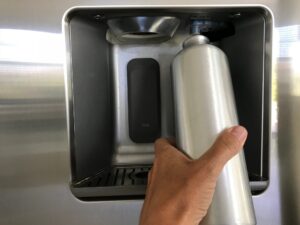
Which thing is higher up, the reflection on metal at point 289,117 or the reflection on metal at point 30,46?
the reflection on metal at point 30,46

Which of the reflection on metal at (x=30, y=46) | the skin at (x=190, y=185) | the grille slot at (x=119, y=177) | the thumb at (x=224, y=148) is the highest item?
the reflection on metal at (x=30, y=46)

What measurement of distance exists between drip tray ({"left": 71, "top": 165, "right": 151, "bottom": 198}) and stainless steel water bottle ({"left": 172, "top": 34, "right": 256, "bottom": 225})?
11 centimetres

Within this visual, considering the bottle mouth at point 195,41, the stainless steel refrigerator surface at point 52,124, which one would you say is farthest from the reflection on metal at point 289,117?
the bottle mouth at point 195,41

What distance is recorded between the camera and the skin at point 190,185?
0.42 metres

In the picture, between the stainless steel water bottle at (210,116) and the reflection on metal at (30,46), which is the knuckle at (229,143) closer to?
the stainless steel water bottle at (210,116)

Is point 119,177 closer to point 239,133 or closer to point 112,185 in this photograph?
point 112,185

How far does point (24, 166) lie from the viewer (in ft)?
1.73

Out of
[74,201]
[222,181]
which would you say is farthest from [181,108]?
[74,201]

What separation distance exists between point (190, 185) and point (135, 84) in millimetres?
244

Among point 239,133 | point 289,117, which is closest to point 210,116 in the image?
point 239,133

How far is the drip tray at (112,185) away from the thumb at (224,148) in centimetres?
15

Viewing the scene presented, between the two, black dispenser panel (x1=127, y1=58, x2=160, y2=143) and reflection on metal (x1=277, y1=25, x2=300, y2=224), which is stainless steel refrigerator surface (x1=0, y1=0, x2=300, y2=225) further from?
black dispenser panel (x1=127, y1=58, x2=160, y2=143)

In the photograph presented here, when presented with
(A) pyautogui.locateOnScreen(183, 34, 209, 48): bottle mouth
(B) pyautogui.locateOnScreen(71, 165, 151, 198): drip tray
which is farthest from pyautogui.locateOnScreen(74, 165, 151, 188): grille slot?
(A) pyautogui.locateOnScreen(183, 34, 209, 48): bottle mouth

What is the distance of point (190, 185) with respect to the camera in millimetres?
418
